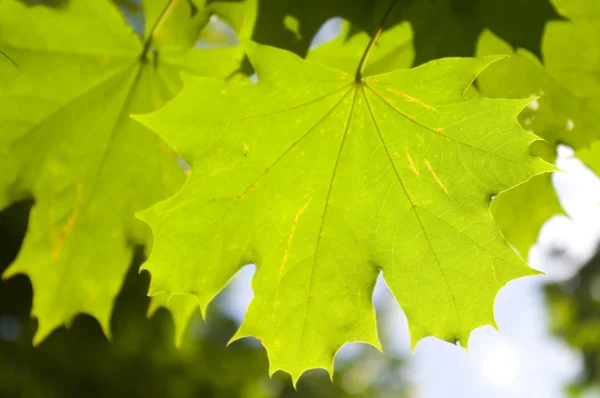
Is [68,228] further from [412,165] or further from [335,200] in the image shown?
[412,165]

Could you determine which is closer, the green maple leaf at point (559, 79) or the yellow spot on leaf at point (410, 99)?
the yellow spot on leaf at point (410, 99)

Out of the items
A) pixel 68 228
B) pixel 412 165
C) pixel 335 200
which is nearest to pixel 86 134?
pixel 68 228

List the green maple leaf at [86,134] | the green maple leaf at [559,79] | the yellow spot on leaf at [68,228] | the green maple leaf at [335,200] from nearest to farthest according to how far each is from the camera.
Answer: the green maple leaf at [335,200], the green maple leaf at [559,79], the green maple leaf at [86,134], the yellow spot on leaf at [68,228]

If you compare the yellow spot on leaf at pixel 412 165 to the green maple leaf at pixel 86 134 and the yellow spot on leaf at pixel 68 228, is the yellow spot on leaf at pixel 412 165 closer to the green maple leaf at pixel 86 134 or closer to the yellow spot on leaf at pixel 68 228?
the green maple leaf at pixel 86 134

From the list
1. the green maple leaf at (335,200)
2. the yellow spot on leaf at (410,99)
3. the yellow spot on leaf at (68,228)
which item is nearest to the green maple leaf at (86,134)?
the yellow spot on leaf at (68,228)

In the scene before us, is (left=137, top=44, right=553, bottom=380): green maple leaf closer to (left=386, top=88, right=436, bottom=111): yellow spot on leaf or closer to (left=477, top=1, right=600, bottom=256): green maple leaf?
(left=386, top=88, right=436, bottom=111): yellow spot on leaf

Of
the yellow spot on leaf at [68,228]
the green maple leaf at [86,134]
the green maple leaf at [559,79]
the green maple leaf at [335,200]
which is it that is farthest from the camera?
the yellow spot on leaf at [68,228]

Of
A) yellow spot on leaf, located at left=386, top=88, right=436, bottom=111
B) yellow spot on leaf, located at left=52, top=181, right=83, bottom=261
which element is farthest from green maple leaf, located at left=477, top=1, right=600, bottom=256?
yellow spot on leaf, located at left=52, top=181, right=83, bottom=261
